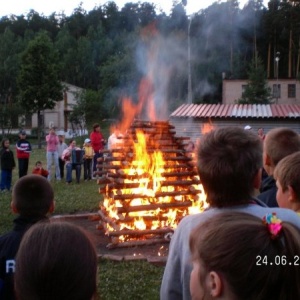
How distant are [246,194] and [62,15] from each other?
355 feet

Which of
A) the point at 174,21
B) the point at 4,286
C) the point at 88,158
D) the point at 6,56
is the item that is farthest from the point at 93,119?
the point at 4,286

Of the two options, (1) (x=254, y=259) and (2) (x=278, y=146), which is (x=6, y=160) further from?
(1) (x=254, y=259)

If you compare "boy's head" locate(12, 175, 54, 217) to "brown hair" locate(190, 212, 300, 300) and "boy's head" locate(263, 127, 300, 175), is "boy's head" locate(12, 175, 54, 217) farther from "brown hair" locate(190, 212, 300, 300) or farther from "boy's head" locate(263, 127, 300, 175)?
"brown hair" locate(190, 212, 300, 300)

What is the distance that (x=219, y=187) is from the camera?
8.87 feet

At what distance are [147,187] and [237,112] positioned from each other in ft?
69.9

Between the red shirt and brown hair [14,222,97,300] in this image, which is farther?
the red shirt

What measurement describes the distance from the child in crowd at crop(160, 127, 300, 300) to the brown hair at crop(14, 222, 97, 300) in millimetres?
805

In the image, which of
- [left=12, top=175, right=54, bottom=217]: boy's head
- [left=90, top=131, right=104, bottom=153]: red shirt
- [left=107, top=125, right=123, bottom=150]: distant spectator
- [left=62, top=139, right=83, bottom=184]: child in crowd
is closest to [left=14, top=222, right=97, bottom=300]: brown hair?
[left=12, top=175, right=54, bottom=217]: boy's head

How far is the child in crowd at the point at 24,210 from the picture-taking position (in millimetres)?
3268

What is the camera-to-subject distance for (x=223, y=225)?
1.77m

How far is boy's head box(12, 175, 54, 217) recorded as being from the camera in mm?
3646

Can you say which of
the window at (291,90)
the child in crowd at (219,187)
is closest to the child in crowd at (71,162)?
the child in crowd at (219,187)

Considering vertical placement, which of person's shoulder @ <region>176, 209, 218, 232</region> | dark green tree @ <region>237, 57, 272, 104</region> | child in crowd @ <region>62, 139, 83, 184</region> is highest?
dark green tree @ <region>237, 57, 272, 104</region>

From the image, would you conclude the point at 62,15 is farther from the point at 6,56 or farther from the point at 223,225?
the point at 223,225
